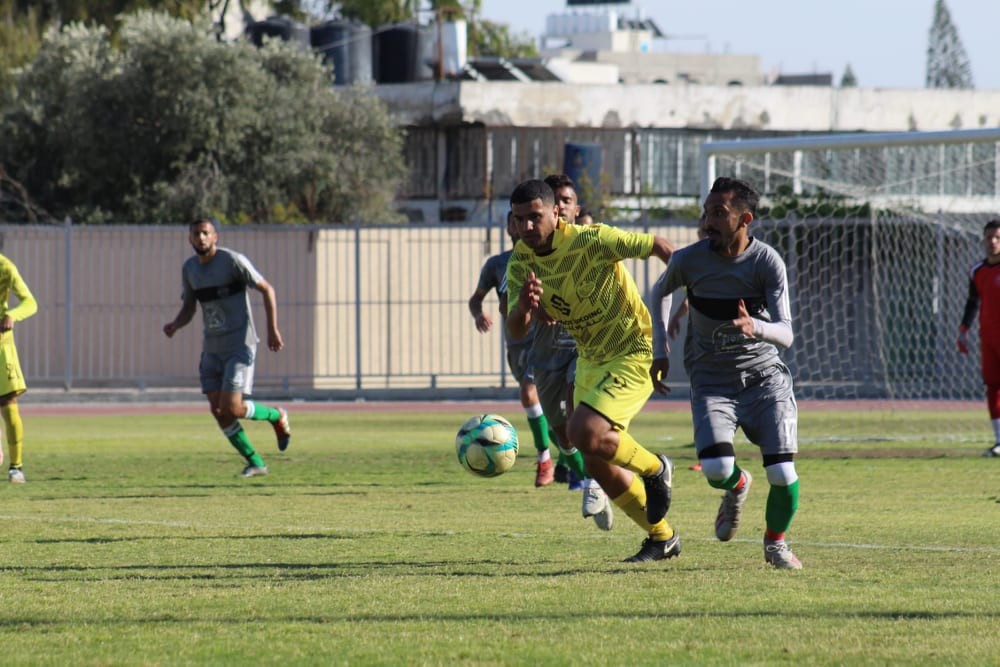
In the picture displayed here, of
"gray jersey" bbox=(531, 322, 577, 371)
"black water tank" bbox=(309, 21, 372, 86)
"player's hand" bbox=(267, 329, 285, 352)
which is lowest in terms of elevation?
"player's hand" bbox=(267, 329, 285, 352)

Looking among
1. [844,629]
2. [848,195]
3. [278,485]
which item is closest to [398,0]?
[848,195]

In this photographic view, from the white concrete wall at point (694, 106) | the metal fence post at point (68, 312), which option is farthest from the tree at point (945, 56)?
the metal fence post at point (68, 312)

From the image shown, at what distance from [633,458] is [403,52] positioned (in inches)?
1554

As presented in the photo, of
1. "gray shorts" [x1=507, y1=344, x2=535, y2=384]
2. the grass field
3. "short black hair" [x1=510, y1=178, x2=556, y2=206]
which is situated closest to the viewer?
the grass field

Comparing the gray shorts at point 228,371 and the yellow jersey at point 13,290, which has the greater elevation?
the yellow jersey at point 13,290

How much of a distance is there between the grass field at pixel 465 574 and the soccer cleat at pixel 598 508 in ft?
0.26

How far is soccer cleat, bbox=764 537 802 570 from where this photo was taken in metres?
7.77

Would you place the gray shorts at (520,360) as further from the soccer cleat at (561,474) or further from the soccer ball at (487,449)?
the soccer ball at (487,449)

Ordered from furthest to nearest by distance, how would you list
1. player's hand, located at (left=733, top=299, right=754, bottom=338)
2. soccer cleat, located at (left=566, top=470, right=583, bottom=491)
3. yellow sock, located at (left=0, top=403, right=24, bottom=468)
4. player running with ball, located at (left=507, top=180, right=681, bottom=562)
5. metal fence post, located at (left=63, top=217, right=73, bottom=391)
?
metal fence post, located at (left=63, top=217, right=73, bottom=391)
yellow sock, located at (left=0, top=403, right=24, bottom=468)
soccer cleat, located at (left=566, top=470, right=583, bottom=491)
player running with ball, located at (left=507, top=180, right=681, bottom=562)
player's hand, located at (left=733, top=299, right=754, bottom=338)

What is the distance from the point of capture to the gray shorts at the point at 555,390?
11.5 m

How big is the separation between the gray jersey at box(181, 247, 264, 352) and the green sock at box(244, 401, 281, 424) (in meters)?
0.58

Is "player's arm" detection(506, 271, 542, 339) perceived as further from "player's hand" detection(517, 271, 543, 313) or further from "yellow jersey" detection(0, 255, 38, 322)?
"yellow jersey" detection(0, 255, 38, 322)

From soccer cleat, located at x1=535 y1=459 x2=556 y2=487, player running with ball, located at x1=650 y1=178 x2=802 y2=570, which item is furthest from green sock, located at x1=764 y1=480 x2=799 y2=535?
soccer cleat, located at x1=535 y1=459 x2=556 y2=487

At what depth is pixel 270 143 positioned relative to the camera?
37938 millimetres
